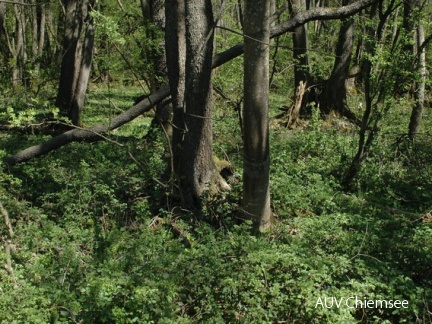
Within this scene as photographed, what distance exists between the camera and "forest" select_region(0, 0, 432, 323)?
4699mm

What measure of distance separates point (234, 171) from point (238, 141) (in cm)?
234

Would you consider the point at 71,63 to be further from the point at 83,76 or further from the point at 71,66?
the point at 83,76

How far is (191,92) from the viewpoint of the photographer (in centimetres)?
656

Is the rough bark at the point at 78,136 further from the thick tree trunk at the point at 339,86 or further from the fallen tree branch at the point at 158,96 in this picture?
the thick tree trunk at the point at 339,86

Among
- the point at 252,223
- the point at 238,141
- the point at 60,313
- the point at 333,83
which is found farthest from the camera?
the point at 333,83

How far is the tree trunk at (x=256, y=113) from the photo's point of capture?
226 inches

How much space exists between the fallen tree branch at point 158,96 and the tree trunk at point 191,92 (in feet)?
1.88

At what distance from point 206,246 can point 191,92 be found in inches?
87.0

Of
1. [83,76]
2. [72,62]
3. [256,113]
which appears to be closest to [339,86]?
[83,76]

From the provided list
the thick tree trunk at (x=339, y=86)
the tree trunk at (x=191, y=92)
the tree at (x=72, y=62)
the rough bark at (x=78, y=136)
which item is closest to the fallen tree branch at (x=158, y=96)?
the rough bark at (x=78, y=136)

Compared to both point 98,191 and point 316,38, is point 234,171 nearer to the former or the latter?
point 98,191

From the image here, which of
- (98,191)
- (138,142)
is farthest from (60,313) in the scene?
(138,142)

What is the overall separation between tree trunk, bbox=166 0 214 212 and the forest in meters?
0.02

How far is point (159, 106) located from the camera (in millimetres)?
9586
